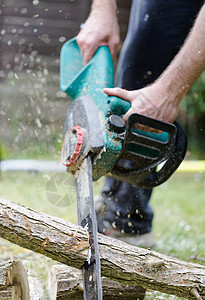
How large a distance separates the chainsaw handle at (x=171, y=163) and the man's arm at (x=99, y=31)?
0.52m

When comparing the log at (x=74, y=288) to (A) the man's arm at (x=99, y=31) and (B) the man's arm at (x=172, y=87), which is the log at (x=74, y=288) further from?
(A) the man's arm at (x=99, y=31)

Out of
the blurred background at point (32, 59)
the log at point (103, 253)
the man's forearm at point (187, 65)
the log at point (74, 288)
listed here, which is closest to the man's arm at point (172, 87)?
the man's forearm at point (187, 65)

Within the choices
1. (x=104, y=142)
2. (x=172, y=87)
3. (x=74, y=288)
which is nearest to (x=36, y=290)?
(x=74, y=288)

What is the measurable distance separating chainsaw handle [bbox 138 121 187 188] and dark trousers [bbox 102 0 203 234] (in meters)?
0.46

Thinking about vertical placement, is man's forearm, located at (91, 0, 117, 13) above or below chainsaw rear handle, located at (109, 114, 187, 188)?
above

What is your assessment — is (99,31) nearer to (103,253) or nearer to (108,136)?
(108,136)

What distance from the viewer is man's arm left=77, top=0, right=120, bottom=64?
5.83ft

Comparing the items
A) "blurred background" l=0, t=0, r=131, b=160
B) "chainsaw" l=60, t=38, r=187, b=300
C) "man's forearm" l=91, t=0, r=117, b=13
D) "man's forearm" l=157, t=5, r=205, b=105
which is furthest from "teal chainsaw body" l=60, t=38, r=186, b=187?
"blurred background" l=0, t=0, r=131, b=160

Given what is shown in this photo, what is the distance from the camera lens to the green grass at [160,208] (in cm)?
174

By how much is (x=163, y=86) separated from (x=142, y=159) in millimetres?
300

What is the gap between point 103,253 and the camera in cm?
120

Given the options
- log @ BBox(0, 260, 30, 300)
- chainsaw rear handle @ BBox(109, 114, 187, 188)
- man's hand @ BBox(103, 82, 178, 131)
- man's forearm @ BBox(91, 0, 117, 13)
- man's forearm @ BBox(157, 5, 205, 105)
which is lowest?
log @ BBox(0, 260, 30, 300)

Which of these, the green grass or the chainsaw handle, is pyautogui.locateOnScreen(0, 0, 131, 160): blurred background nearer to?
the green grass

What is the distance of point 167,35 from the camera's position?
209 cm
